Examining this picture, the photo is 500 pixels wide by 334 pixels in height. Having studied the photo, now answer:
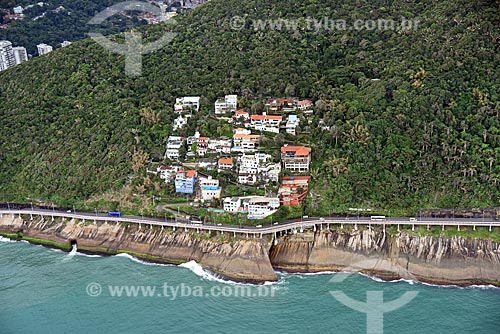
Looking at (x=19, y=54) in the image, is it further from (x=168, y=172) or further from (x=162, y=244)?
(x=162, y=244)

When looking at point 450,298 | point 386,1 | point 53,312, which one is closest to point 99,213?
point 53,312

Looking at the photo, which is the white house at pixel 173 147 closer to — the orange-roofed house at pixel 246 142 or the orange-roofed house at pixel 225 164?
the orange-roofed house at pixel 225 164

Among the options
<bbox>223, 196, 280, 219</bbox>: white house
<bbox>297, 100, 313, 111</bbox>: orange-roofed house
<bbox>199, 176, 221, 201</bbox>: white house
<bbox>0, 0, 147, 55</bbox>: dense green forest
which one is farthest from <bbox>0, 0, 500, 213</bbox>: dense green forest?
<bbox>0, 0, 147, 55</bbox>: dense green forest

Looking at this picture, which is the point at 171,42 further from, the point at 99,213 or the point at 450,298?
the point at 450,298

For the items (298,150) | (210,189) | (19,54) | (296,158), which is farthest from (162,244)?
(19,54)

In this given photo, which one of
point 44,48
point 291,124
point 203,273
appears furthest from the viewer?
point 44,48

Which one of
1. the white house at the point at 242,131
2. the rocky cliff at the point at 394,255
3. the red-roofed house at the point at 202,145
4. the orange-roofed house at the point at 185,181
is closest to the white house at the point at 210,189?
the orange-roofed house at the point at 185,181
